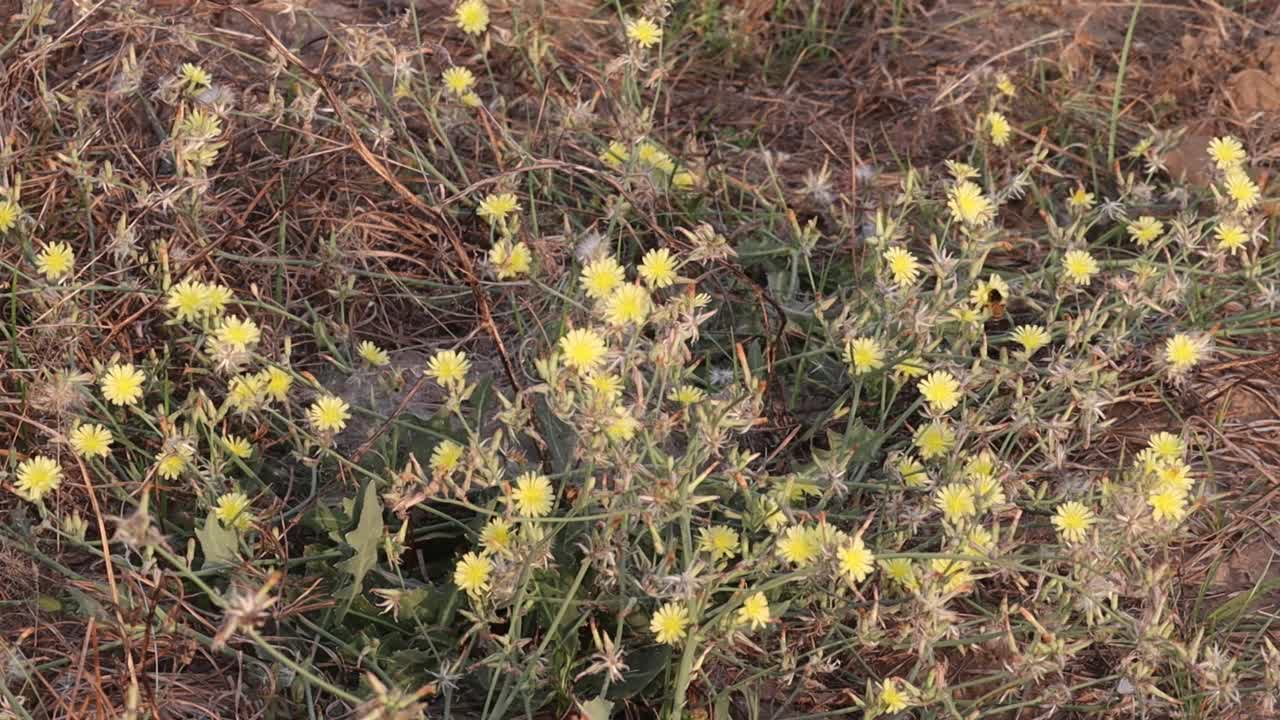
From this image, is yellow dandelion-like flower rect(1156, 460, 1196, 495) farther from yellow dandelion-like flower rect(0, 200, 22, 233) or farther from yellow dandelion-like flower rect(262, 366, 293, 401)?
yellow dandelion-like flower rect(0, 200, 22, 233)

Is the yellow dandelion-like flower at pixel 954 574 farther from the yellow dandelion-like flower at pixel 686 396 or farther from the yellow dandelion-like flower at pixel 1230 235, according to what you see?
the yellow dandelion-like flower at pixel 1230 235

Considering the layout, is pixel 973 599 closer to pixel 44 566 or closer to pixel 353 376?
pixel 353 376

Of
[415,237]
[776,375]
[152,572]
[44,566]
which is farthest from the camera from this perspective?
[415,237]

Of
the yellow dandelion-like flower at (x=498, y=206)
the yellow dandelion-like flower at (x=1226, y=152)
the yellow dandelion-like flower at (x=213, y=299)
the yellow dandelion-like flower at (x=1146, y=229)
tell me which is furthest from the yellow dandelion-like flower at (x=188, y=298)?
the yellow dandelion-like flower at (x=1226, y=152)

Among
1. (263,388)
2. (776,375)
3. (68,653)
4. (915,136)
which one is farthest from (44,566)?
(915,136)

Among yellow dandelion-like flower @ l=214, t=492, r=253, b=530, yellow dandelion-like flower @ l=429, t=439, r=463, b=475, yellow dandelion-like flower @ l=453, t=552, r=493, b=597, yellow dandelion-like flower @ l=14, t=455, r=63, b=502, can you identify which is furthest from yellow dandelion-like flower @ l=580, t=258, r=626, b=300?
yellow dandelion-like flower @ l=14, t=455, r=63, b=502

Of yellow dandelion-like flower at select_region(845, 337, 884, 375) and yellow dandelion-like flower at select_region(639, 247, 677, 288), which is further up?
yellow dandelion-like flower at select_region(639, 247, 677, 288)
